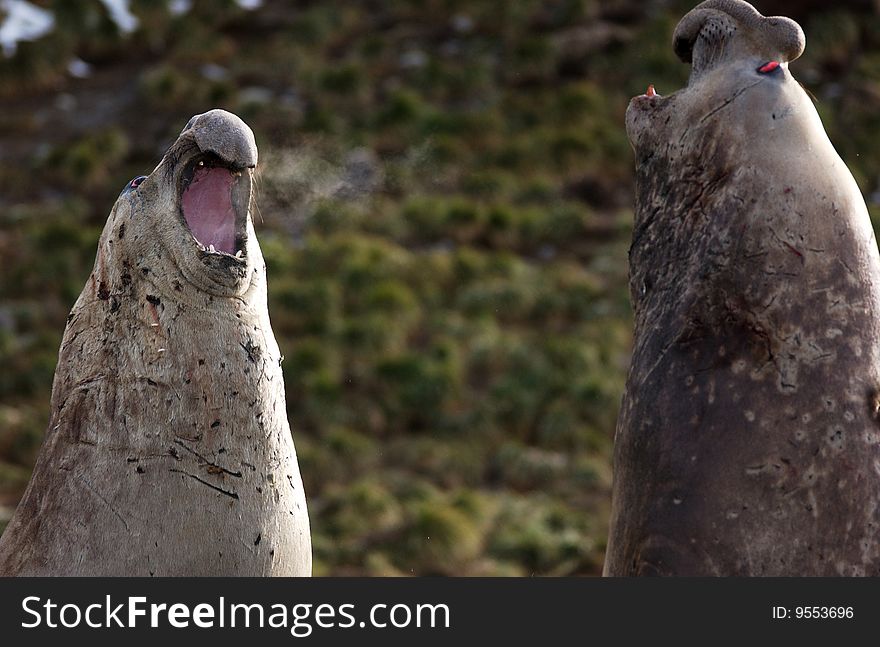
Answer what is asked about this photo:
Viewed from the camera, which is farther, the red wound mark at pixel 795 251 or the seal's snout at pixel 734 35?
the seal's snout at pixel 734 35

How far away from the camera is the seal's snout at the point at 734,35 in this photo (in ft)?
10.8

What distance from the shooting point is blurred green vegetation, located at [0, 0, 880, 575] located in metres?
9.55

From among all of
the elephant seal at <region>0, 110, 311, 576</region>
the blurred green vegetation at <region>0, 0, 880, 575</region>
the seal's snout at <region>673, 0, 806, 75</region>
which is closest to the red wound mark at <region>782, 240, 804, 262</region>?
the seal's snout at <region>673, 0, 806, 75</region>

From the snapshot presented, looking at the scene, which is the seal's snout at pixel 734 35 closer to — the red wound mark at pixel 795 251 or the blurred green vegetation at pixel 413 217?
the red wound mark at pixel 795 251

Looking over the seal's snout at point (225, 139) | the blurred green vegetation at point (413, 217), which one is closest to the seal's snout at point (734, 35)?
the seal's snout at point (225, 139)

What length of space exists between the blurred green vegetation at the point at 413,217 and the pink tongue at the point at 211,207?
5.30 meters

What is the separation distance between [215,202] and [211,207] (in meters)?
0.01

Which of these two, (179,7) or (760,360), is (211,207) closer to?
(760,360)

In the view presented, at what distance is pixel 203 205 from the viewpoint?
3199 mm

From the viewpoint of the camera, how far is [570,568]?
28.2ft

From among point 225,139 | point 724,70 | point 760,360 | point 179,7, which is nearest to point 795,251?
point 760,360

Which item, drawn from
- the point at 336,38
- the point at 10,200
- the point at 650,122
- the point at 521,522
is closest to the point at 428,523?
the point at 521,522

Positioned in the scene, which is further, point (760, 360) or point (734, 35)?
point (734, 35)

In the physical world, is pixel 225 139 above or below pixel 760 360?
above
